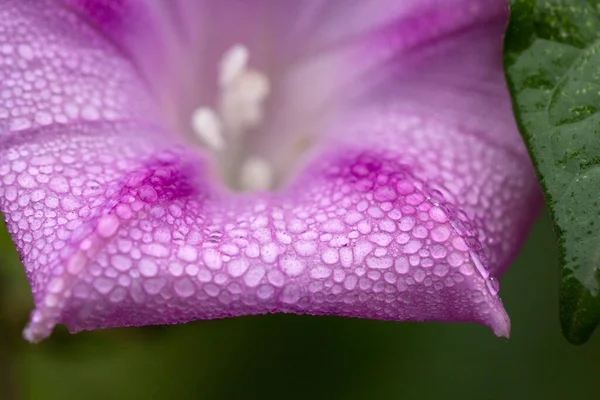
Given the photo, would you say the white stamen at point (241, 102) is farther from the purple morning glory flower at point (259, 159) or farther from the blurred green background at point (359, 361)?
the blurred green background at point (359, 361)

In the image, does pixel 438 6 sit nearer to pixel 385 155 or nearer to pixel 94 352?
pixel 385 155

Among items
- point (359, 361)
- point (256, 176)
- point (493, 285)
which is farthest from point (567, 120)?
point (359, 361)

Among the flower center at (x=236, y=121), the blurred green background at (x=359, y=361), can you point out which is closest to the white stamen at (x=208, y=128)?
the flower center at (x=236, y=121)

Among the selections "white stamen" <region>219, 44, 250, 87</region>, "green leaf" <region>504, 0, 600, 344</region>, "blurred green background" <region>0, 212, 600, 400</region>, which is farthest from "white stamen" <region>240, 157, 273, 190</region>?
"green leaf" <region>504, 0, 600, 344</region>

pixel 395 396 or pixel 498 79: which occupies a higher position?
pixel 498 79

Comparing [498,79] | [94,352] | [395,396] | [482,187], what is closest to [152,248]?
[482,187]

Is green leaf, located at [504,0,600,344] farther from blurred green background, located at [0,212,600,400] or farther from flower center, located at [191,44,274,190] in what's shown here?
blurred green background, located at [0,212,600,400]

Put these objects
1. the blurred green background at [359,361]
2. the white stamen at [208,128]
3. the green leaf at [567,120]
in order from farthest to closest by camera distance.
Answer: the blurred green background at [359,361] → the white stamen at [208,128] → the green leaf at [567,120]
